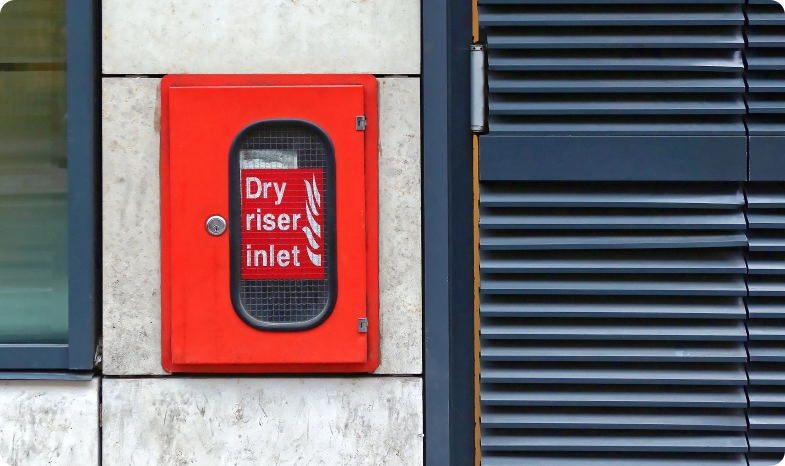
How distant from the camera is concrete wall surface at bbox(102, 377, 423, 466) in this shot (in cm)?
244

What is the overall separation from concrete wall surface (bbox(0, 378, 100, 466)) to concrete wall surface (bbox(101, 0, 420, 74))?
4.62ft

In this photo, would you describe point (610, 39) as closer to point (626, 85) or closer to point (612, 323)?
point (626, 85)

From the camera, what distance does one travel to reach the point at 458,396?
256cm

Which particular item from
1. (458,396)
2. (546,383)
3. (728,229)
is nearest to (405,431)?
(458,396)

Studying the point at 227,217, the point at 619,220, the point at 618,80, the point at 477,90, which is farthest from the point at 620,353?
the point at 227,217

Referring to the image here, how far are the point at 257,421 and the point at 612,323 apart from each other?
1.63 m

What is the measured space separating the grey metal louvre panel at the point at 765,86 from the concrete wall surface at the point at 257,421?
1861mm

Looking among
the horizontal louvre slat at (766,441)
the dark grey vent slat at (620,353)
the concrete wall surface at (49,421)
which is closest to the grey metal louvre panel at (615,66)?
the dark grey vent slat at (620,353)

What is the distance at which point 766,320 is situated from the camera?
2520 millimetres

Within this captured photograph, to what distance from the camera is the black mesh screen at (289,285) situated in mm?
2318

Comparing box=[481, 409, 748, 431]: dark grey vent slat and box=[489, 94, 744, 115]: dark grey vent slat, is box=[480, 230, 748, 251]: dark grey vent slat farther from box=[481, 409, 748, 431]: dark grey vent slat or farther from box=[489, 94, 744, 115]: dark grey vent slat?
box=[481, 409, 748, 431]: dark grey vent slat

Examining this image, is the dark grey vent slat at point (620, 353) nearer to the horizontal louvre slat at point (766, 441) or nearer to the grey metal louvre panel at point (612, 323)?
the grey metal louvre panel at point (612, 323)

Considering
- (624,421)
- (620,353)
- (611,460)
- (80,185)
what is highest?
(80,185)

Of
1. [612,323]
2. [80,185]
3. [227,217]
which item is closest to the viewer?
[227,217]
